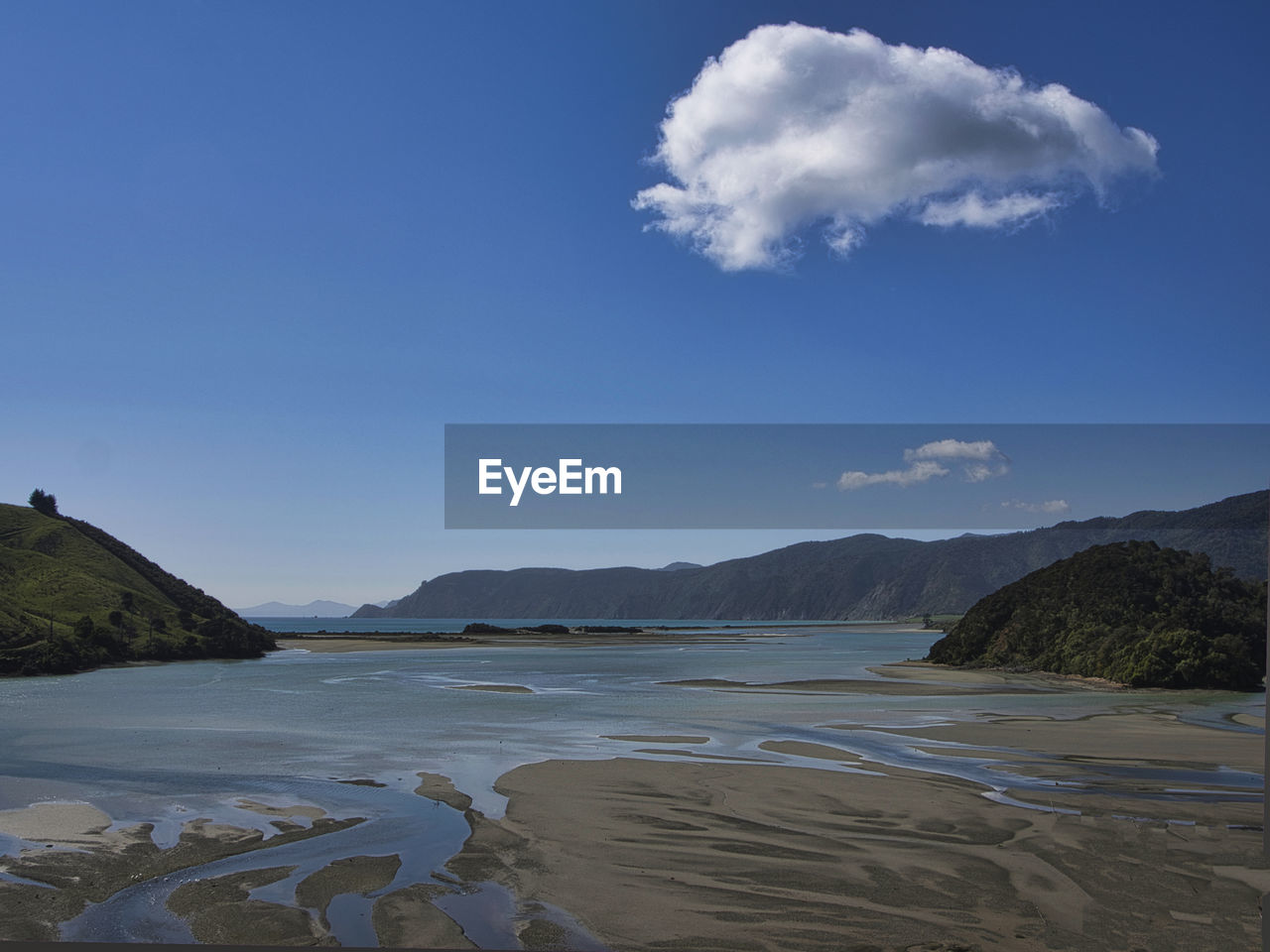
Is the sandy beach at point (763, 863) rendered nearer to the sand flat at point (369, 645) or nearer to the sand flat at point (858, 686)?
the sand flat at point (858, 686)

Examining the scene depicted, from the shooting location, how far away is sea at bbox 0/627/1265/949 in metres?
12.8

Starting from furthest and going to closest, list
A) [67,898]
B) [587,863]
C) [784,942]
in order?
[587,863]
[67,898]
[784,942]

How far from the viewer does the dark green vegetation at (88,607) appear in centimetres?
5722

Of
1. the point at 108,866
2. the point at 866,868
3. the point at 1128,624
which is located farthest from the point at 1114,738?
the point at 1128,624

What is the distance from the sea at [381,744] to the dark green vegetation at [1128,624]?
287cm

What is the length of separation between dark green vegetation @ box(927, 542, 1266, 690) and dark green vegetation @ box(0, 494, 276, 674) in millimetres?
57571

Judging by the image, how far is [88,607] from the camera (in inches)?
2685

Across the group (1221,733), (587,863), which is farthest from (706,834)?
(1221,733)

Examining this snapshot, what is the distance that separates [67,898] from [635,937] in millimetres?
7054

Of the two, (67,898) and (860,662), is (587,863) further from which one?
(860,662)

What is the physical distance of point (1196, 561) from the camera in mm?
54375

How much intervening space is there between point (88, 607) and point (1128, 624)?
69.2 m

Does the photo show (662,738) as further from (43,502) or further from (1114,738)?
(43,502)

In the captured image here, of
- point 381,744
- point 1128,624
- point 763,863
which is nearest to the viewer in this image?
point 763,863
